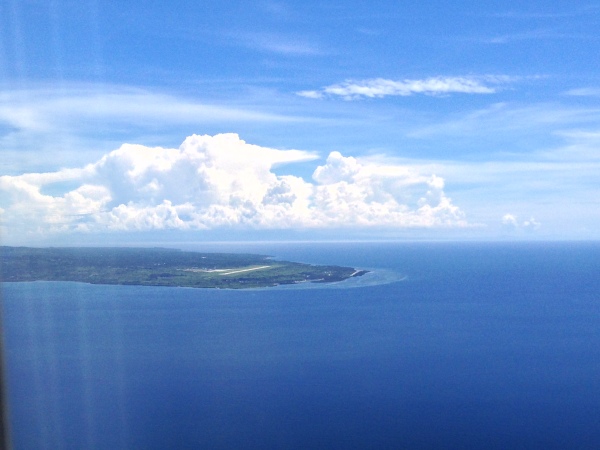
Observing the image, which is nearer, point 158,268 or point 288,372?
point 288,372

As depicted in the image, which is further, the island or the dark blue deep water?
the dark blue deep water

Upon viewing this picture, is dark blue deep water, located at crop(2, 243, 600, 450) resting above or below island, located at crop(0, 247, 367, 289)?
below

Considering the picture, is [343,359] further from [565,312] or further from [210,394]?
A: [565,312]

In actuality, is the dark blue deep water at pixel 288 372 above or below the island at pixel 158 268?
below

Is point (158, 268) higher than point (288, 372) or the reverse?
higher
